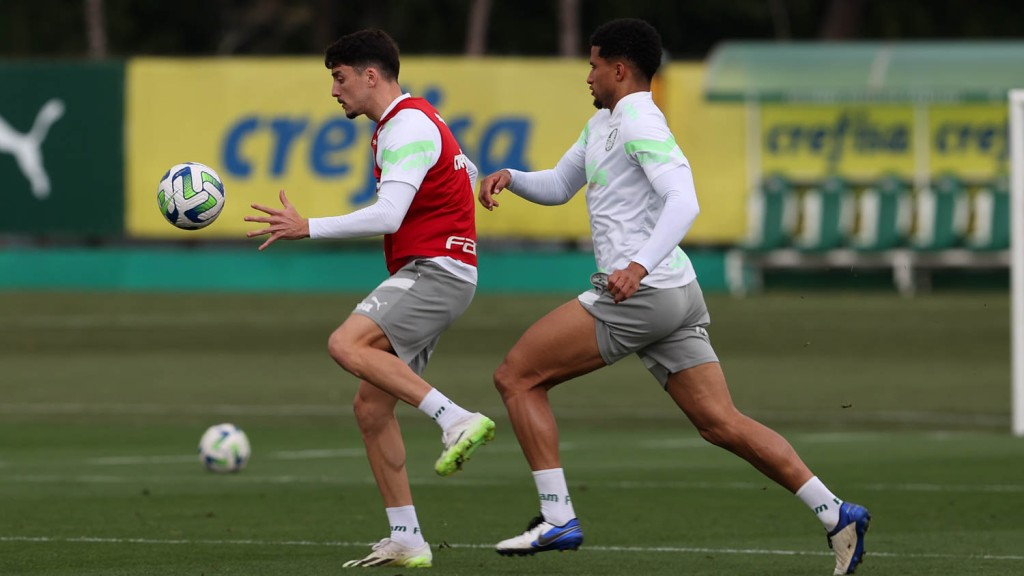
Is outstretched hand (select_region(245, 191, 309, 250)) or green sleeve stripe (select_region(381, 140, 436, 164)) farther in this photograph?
green sleeve stripe (select_region(381, 140, 436, 164))

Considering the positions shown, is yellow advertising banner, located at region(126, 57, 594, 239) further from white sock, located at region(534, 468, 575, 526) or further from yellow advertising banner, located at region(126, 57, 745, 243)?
white sock, located at region(534, 468, 575, 526)

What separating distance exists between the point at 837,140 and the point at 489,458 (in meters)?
20.2

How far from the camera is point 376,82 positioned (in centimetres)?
928

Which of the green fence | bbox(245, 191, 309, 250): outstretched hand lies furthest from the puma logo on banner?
bbox(245, 191, 309, 250): outstretched hand

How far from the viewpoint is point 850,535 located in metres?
8.92

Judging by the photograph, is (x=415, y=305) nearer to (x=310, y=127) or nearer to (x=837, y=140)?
(x=837, y=140)

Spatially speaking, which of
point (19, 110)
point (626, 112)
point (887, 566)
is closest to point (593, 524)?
point (887, 566)

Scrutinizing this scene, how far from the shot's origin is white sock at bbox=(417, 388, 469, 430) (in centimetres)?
876

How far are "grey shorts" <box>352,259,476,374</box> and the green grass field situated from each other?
1.00 m

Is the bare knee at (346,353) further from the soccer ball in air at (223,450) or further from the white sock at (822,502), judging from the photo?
the soccer ball in air at (223,450)

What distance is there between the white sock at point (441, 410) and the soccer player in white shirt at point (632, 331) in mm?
353

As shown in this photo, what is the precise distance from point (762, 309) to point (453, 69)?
657 centimetres

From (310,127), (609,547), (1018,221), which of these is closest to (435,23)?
(310,127)

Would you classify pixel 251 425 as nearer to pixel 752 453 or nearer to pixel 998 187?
pixel 752 453
